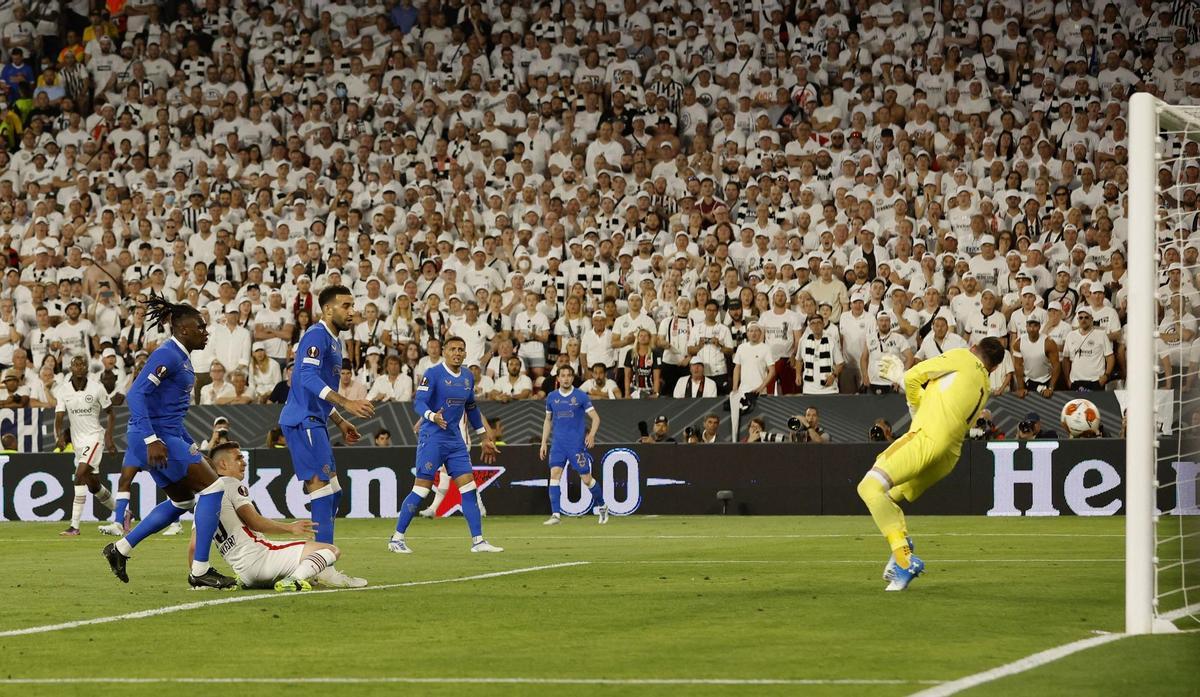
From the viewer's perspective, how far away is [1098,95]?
84.1 ft

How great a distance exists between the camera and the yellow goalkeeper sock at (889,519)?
456 inches

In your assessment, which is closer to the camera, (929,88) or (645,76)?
(929,88)

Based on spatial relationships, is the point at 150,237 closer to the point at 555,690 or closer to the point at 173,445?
the point at 173,445

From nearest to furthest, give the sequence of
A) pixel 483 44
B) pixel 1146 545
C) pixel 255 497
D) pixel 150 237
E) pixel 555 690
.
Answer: pixel 555 690
pixel 1146 545
pixel 255 497
pixel 150 237
pixel 483 44

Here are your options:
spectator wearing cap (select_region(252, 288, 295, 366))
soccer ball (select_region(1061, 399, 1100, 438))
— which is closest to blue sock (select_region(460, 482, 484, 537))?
soccer ball (select_region(1061, 399, 1100, 438))

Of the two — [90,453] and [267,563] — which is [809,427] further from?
[267,563]

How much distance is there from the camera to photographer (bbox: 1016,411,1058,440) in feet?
71.7

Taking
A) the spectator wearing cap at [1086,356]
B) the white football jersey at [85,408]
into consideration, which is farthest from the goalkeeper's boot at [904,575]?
the white football jersey at [85,408]

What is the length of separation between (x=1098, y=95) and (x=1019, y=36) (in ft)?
5.89

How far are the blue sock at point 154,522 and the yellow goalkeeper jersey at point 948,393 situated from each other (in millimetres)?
5816

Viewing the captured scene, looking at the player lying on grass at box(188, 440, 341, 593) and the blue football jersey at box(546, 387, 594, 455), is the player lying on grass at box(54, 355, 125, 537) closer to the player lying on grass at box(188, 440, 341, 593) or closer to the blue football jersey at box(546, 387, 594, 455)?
the blue football jersey at box(546, 387, 594, 455)

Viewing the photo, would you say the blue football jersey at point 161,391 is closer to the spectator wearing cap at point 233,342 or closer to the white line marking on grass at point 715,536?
the white line marking on grass at point 715,536

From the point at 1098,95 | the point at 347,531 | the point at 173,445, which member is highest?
the point at 1098,95

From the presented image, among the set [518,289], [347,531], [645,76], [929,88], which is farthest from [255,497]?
[929,88]
